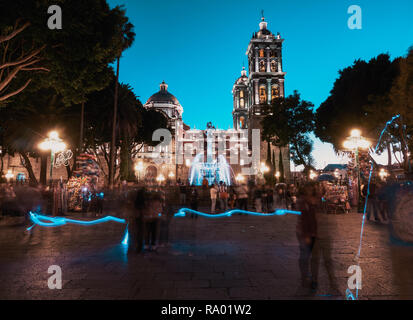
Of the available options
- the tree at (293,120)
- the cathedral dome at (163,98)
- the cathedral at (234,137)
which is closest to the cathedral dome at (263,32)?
the cathedral at (234,137)

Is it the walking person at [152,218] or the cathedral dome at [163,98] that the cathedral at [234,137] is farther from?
the walking person at [152,218]

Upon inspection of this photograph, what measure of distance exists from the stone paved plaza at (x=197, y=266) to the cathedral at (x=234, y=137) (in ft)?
109

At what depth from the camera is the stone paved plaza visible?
4117 mm

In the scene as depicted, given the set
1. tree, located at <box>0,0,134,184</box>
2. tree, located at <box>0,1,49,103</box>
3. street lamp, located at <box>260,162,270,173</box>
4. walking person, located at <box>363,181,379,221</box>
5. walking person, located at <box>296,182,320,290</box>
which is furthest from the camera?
street lamp, located at <box>260,162,270,173</box>

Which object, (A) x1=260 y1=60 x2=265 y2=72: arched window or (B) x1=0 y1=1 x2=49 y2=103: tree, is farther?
(A) x1=260 y1=60 x2=265 y2=72: arched window

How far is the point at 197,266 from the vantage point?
546cm

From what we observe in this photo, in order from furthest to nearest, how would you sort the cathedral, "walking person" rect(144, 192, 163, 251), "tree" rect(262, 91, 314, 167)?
the cathedral
"tree" rect(262, 91, 314, 167)
"walking person" rect(144, 192, 163, 251)

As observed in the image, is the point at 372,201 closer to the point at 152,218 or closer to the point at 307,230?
the point at 307,230

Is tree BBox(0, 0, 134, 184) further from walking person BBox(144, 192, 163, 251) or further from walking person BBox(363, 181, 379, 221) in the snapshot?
walking person BBox(363, 181, 379, 221)

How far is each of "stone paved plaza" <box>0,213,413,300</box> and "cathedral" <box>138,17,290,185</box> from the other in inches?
1311

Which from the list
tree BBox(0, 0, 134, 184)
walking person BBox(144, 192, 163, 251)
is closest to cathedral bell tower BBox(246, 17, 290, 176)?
tree BBox(0, 0, 134, 184)

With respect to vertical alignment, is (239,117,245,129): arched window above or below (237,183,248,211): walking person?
above

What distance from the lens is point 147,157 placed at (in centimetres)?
6425

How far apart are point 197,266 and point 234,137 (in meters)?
72.4
